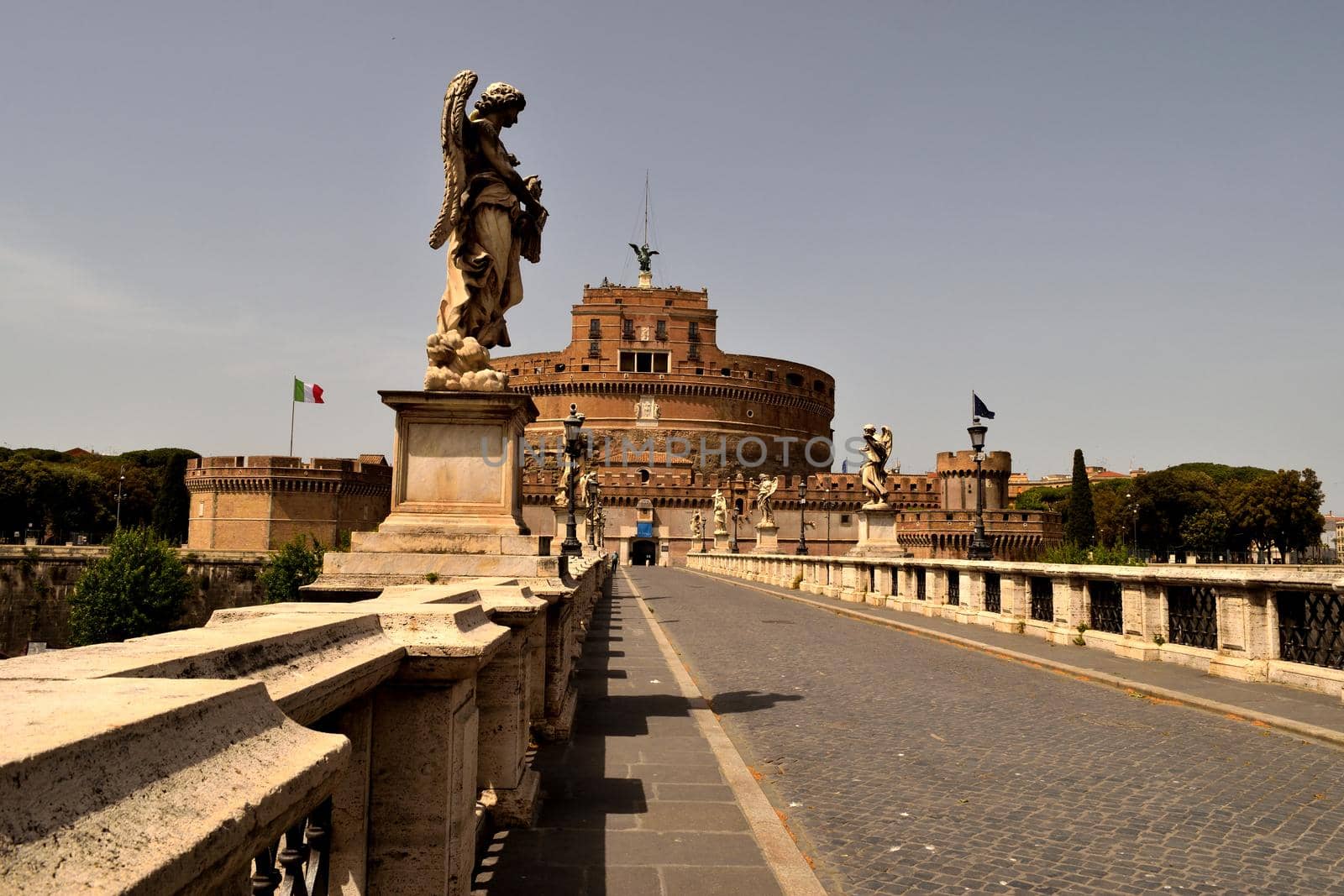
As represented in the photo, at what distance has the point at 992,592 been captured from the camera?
17062mm

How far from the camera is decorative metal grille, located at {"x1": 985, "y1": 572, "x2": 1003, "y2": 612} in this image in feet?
55.4

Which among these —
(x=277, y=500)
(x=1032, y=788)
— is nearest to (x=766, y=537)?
(x=277, y=500)

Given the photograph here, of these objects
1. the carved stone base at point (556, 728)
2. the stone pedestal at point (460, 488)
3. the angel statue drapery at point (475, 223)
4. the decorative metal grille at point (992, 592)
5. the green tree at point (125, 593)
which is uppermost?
the angel statue drapery at point (475, 223)

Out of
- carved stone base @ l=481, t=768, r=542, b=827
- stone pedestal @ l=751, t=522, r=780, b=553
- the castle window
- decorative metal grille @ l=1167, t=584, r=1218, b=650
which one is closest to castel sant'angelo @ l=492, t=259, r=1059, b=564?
the castle window

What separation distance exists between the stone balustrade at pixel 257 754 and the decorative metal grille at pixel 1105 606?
34.6ft

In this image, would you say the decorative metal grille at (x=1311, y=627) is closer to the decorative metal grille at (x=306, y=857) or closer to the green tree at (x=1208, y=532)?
the decorative metal grille at (x=306, y=857)

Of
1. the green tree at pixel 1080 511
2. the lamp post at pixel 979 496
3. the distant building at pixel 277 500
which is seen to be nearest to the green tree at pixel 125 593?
the distant building at pixel 277 500

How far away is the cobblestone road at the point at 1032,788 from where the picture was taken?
427cm

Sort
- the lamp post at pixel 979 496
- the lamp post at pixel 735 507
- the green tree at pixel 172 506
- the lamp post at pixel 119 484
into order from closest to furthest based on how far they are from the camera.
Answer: the lamp post at pixel 979 496
the lamp post at pixel 735 507
the green tree at pixel 172 506
the lamp post at pixel 119 484

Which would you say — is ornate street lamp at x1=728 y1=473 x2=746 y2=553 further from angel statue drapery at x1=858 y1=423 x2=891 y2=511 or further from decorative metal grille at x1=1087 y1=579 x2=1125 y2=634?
decorative metal grille at x1=1087 y1=579 x2=1125 y2=634

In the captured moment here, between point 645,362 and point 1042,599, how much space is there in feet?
275

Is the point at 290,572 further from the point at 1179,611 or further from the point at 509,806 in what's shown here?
the point at 509,806

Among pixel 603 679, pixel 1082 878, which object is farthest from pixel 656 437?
pixel 1082 878

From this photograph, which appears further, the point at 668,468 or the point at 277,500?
the point at 668,468
